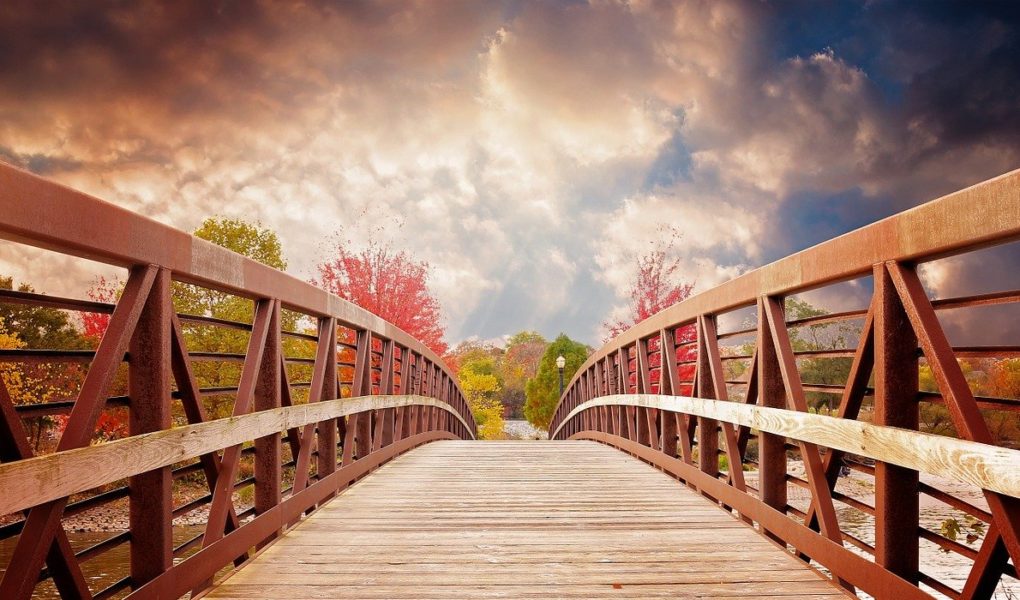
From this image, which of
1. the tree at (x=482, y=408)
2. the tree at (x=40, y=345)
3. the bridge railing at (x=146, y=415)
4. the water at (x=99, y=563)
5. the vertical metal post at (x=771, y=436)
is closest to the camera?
the bridge railing at (x=146, y=415)

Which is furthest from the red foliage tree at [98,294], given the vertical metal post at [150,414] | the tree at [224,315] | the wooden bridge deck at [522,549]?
the vertical metal post at [150,414]

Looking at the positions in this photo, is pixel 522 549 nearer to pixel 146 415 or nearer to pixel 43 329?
pixel 146 415

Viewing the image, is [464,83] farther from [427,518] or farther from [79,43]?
[427,518]

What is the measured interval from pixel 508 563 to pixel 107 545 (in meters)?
1.72

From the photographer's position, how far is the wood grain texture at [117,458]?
1.72 meters

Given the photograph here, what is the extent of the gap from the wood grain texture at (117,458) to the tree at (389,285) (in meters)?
17.5

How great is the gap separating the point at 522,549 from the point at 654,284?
2435cm

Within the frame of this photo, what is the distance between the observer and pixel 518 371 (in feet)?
169

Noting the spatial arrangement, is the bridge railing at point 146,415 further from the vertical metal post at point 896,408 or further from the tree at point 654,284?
the tree at point 654,284

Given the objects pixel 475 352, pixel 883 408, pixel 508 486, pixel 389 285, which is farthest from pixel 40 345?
pixel 475 352

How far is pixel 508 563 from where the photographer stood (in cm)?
319

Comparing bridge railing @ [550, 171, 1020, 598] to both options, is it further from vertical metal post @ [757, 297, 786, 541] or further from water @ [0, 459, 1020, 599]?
water @ [0, 459, 1020, 599]

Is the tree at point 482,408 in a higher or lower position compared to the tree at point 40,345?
lower

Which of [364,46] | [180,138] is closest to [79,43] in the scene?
[180,138]
